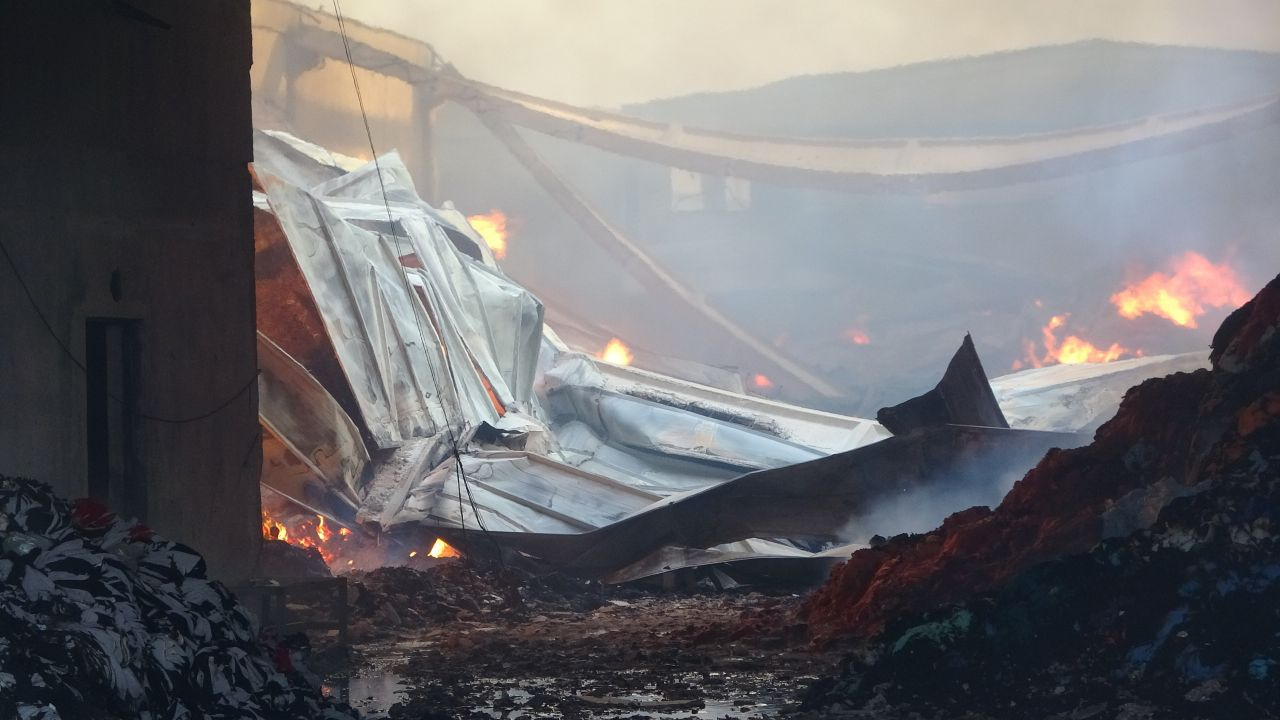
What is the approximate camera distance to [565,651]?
27.0 feet

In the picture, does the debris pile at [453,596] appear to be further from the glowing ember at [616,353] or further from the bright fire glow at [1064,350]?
the bright fire glow at [1064,350]

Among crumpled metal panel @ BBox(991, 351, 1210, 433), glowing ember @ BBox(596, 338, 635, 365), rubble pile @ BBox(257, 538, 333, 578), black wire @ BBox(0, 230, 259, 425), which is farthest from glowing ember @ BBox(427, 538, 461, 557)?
glowing ember @ BBox(596, 338, 635, 365)

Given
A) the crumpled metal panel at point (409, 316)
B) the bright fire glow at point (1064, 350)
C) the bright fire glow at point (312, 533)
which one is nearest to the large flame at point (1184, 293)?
the bright fire glow at point (1064, 350)

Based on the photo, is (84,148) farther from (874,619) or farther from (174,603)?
(874,619)

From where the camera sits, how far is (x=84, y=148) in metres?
7.31

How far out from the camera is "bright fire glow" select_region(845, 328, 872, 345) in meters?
28.6

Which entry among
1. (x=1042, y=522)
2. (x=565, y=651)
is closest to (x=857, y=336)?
(x=1042, y=522)

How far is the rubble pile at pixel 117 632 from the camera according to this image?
4.17 m

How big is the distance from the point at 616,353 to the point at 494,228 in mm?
7563

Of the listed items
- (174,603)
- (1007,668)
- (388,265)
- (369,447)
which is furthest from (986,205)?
(174,603)

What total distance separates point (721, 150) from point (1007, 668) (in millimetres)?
23636

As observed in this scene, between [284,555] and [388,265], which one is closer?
[284,555]

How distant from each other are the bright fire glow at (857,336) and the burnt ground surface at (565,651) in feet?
59.5

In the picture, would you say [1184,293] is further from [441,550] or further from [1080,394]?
[441,550]
